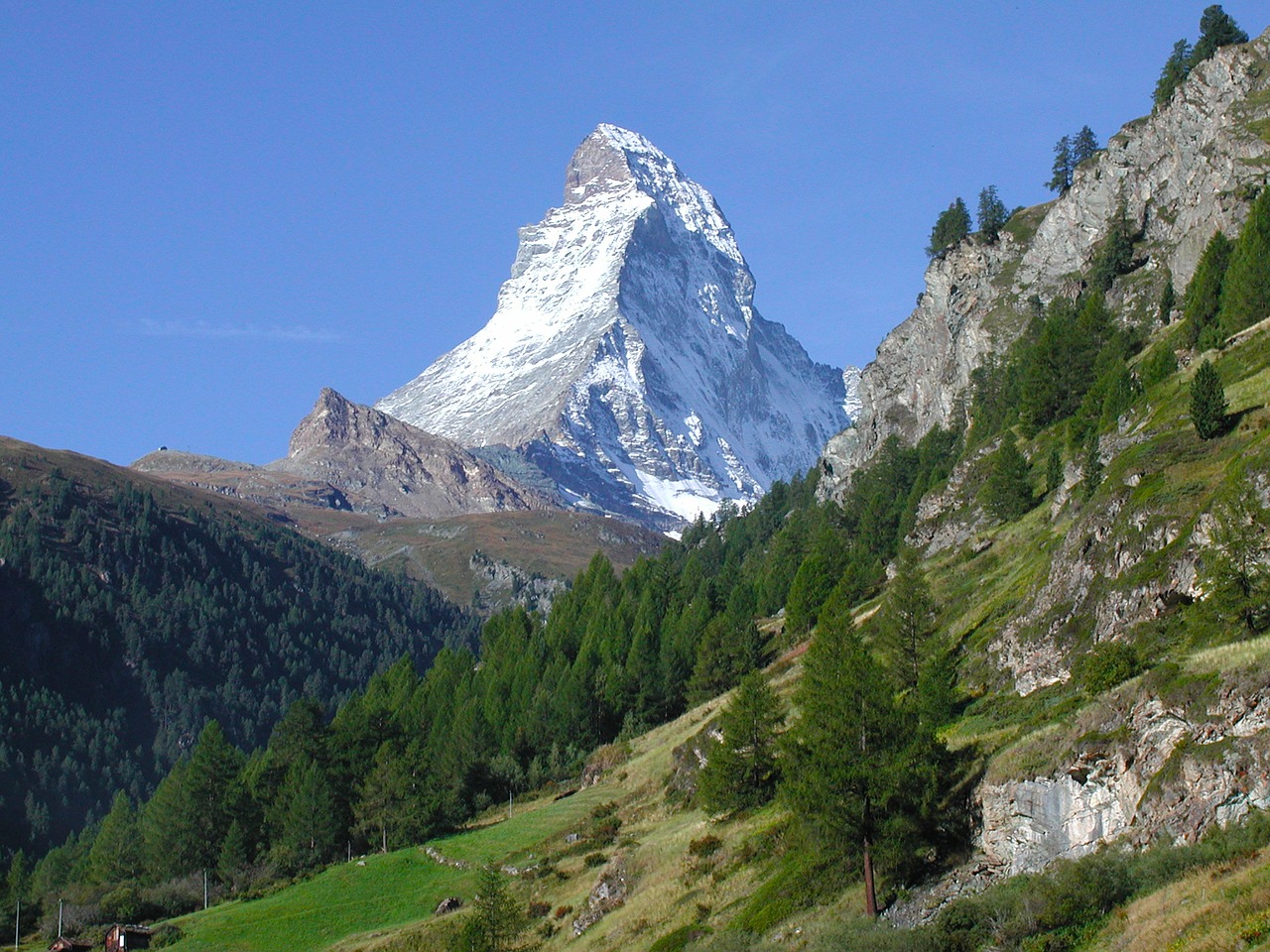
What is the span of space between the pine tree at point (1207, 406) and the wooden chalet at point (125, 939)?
213 feet

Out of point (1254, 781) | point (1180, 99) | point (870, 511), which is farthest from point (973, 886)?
point (1180, 99)

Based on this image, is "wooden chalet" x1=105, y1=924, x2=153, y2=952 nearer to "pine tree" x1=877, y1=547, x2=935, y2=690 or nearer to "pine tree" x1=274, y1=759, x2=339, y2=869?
"pine tree" x1=274, y1=759, x2=339, y2=869

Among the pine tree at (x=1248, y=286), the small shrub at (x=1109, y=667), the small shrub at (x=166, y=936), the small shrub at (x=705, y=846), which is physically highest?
the pine tree at (x=1248, y=286)

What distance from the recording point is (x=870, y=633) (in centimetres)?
8038

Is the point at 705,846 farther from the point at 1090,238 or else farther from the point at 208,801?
the point at 1090,238

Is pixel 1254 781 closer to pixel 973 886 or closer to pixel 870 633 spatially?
pixel 973 886

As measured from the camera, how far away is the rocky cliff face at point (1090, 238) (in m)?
116

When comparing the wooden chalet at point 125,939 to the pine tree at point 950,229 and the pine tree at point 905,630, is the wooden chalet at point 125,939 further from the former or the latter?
the pine tree at point 950,229

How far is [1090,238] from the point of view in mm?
138375

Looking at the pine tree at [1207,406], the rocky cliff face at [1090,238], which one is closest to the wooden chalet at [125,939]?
the pine tree at [1207,406]

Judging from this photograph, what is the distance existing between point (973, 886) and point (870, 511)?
3457 inches

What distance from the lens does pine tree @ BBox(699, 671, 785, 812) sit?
60156 mm

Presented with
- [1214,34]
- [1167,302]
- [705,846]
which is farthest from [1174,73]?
[705,846]

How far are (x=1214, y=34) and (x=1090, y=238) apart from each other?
27311 millimetres
